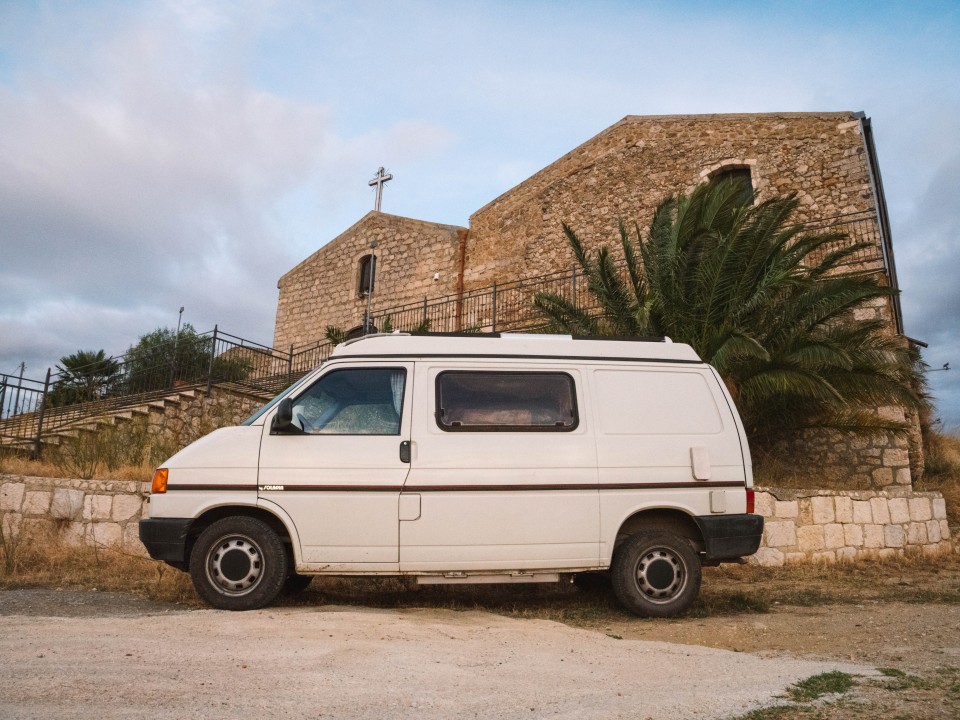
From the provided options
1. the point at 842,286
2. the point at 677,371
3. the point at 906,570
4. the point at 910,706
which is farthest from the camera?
the point at 842,286

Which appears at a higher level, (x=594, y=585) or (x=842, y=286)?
(x=842, y=286)

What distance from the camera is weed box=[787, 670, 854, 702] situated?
3191 millimetres

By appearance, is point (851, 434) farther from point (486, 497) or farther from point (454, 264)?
point (454, 264)

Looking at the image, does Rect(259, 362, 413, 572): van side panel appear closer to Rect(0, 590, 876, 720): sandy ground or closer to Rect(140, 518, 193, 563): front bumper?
Rect(0, 590, 876, 720): sandy ground

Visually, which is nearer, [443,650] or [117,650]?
Result: [117,650]

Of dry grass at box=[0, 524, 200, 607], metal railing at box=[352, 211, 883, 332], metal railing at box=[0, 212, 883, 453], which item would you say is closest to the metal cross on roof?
metal railing at box=[352, 211, 883, 332]

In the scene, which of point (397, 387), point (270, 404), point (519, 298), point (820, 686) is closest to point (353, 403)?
point (397, 387)

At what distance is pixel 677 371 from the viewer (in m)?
5.68

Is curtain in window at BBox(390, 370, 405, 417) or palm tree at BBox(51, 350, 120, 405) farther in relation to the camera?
palm tree at BBox(51, 350, 120, 405)

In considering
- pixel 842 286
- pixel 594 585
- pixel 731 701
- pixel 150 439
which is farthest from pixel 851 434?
pixel 150 439

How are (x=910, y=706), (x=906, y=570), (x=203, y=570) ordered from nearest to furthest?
(x=910, y=706), (x=203, y=570), (x=906, y=570)

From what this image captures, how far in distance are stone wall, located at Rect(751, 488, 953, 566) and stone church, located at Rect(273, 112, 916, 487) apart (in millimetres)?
2570

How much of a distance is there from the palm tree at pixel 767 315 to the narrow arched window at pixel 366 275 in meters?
15.0

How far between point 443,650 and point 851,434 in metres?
10.6
